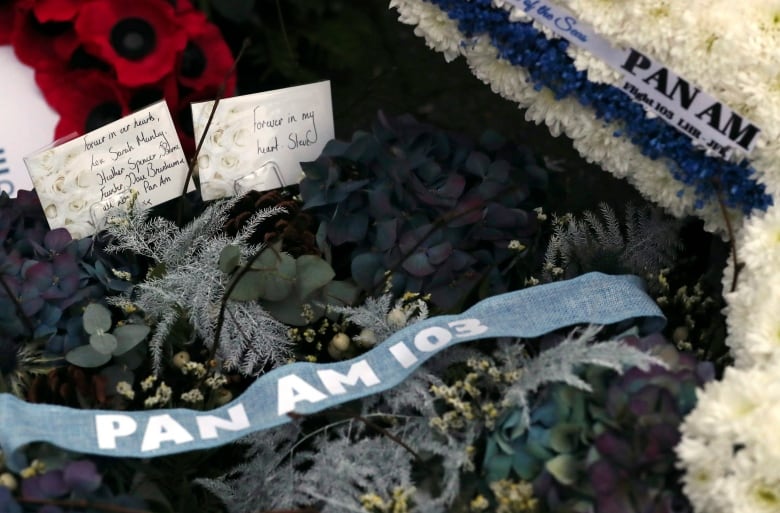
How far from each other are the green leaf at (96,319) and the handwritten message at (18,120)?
0.39 meters

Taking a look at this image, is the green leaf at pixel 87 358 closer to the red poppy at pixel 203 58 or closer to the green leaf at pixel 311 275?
the green leaf at pixel 311 275

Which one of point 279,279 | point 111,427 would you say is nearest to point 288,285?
point 279,279

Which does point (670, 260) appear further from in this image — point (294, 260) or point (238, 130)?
point (238, 130)

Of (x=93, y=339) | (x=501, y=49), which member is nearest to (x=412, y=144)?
(x=501, y=49)

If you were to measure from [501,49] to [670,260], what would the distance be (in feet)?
1.15

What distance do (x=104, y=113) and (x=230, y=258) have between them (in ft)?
→ 1.54

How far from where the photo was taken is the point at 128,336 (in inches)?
37.0

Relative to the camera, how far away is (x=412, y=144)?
1136mm

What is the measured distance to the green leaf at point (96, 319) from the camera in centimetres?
94

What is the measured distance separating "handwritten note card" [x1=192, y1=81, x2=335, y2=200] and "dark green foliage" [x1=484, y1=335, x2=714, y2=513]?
0.52 m

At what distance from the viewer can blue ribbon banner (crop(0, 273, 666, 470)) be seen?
82 centimetres

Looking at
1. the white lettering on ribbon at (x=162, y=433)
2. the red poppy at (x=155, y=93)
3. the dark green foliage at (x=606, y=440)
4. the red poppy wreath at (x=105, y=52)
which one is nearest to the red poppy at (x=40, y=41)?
the red poppy wreath at (x=105, y=52)

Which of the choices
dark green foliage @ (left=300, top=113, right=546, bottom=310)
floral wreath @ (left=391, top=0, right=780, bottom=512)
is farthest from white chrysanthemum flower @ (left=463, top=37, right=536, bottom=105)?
dark green foliage @ (left=300, top=113, right=546, bottom=310)

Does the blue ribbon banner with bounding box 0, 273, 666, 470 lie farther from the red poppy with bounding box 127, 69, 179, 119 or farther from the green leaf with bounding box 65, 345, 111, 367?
the red poppy with bounding box 127, 69, 179, 119
